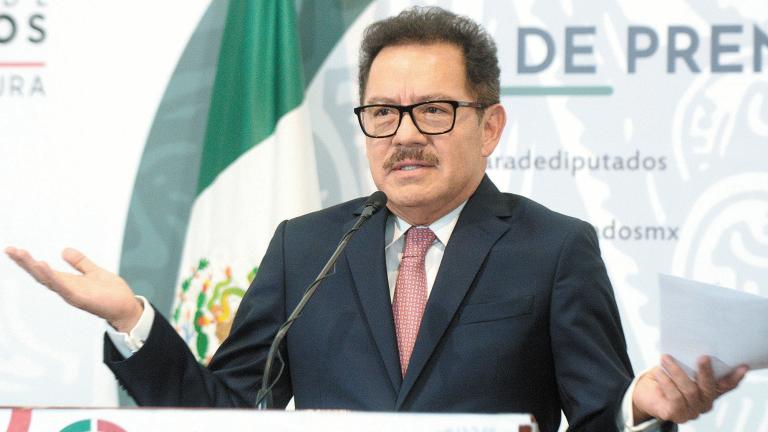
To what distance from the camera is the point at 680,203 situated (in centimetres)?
340

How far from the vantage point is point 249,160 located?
3377 mm

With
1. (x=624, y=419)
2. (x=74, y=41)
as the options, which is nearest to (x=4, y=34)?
(x=74, y=41)

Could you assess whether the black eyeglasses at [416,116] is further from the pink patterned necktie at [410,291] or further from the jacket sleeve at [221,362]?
the jacket sleeve at [221,362]

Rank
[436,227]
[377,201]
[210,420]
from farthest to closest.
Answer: [436,227] → [377,201] → [210,420]

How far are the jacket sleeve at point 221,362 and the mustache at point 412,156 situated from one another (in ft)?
1.20

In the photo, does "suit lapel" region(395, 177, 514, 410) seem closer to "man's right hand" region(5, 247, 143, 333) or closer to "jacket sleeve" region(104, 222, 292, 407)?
"jacket sleeve" region(104, 222, 292, 407)

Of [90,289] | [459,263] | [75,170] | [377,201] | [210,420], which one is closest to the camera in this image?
[210,420]

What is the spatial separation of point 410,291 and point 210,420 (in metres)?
0.85

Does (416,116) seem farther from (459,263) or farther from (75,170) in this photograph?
(75,170)

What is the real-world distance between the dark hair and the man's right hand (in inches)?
31.2

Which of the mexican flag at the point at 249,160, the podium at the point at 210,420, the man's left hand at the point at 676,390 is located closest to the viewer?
the podium at the point at 210,420

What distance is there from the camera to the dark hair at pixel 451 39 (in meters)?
2.37

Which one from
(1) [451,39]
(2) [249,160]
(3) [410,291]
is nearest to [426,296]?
(3) [410,291]

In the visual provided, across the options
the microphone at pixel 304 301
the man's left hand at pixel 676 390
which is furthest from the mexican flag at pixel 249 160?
the man's left hand at pixel 676 390
